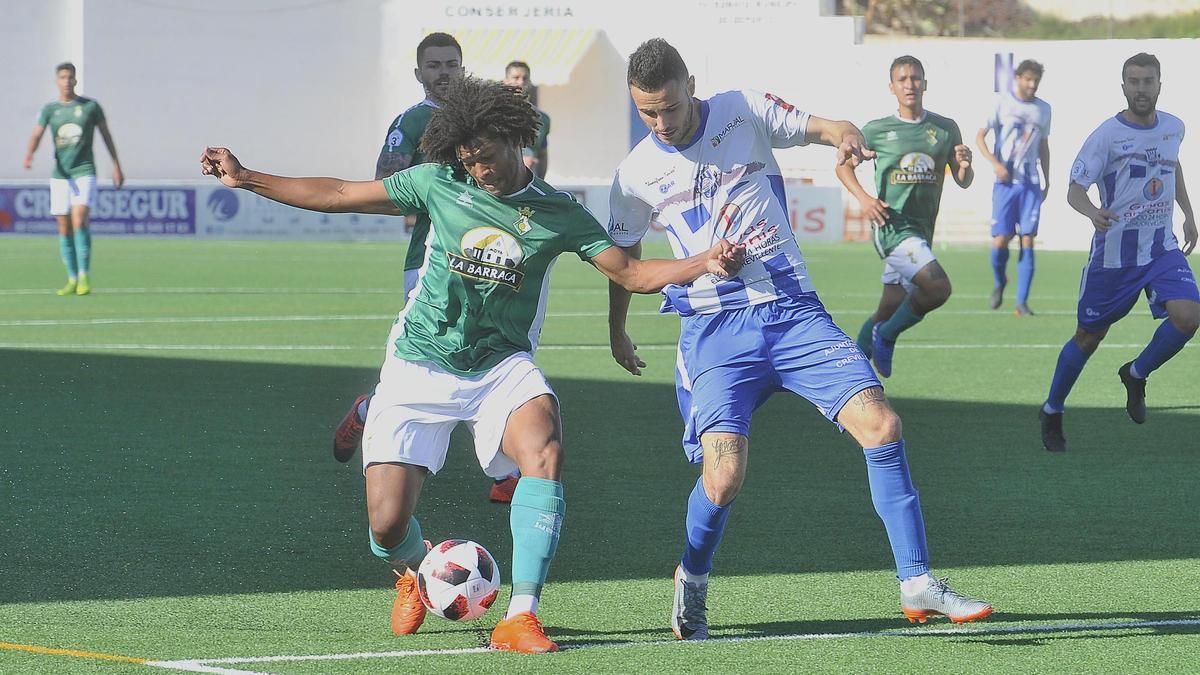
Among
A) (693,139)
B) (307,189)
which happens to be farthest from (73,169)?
(693,139)

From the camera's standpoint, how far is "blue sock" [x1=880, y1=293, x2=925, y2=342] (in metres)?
12.9

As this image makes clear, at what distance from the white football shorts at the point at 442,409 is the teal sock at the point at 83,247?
48.9ft

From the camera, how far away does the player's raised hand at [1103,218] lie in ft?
30.6

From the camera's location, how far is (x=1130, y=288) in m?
9.77

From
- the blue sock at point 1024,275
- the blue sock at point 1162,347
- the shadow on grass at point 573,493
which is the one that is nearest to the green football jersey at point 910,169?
the shadow on grass at point 573,493

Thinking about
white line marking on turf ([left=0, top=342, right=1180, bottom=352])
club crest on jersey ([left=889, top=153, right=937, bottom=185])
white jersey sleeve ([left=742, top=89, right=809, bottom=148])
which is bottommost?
white line marking on turf ([left=0, top=342, right=1180, bottom=352])

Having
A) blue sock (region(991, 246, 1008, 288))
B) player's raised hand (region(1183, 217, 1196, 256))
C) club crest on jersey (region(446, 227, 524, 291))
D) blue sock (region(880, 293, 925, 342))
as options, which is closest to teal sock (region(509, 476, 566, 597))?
club crest on jersey (region(446, 227, 524, 291))

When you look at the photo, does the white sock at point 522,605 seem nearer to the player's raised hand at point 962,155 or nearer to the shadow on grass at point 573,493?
the shadow on grass at point 573,493

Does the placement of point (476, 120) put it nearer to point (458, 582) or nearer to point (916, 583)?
point (458, 582)

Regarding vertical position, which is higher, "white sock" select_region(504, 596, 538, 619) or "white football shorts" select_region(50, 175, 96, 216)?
"white football shorts" select_region(50, 175, 96, 216)

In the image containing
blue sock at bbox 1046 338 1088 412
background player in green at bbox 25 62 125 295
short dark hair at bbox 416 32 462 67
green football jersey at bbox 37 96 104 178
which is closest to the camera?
short dark hair at bbox 416 32 462 67

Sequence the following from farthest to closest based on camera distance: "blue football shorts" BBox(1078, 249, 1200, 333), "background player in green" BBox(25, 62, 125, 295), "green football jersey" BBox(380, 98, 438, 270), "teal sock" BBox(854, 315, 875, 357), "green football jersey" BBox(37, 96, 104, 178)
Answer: "green football jersey" BBox(37, 96, 104, 178)
"background player in green" BBox(25, 62, 125, 295)
"teal sock" BBox(854, 315, 875, 357)
"blue football shorts" BBox(1078, 249, 1200, 333)
"green football jersey" BBox(380, 98, 438, 270)

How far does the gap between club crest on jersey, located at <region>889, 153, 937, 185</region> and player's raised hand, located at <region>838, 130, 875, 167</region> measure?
6514 mm

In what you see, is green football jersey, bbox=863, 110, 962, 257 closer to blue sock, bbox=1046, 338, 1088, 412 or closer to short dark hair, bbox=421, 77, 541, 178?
blue sock, bbox=1046, 338, 1088, 412
